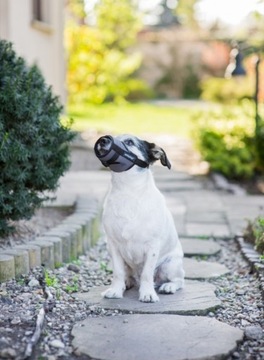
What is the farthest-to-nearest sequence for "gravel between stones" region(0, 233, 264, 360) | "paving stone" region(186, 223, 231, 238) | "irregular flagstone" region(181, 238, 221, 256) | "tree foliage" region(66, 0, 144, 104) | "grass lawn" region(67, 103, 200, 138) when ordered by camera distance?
"tree foliage" region(66, 0, 144, 104)
"grass lawn" region(67, 103, 200, 138)
"paving stone" region(186, 223, 231, 238)
"irregular flagstone" region(181, 238, 221, 256)
"gravel between stones" region(0, 233, 264, 360)

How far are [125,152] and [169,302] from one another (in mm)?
839

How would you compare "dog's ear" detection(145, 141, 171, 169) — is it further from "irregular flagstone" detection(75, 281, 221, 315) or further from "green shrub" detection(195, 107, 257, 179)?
"green shrub" detection(195, 107, 257, 179)

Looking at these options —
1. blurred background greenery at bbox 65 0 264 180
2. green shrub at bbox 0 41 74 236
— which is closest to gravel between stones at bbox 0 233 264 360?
green shrub at bbox 0 41 74 236

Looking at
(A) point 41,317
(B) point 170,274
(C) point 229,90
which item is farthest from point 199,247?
(C) point 229,90

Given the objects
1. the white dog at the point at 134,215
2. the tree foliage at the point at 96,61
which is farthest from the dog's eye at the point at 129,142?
the tree foliage at the point at 96,61

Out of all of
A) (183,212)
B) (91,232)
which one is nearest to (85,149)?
(183,212)

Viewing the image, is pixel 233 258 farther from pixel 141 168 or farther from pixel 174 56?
pixel 174 56

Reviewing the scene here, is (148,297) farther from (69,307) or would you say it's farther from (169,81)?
(169,81)

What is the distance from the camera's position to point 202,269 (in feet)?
15.0

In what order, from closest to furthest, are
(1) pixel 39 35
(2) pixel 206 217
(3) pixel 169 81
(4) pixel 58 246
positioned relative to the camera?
(4) pixel 58 246 < (2) pixel 206 217 < (1) pixel 39 35 < (3) pixel 169 81

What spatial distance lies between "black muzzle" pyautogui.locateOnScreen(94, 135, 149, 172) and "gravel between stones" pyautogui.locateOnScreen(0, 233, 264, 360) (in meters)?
0.76

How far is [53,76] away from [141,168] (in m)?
9.45

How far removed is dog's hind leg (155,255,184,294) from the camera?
3872mm

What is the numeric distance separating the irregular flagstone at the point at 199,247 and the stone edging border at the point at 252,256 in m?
0.19
